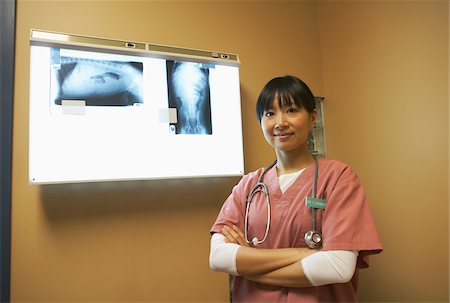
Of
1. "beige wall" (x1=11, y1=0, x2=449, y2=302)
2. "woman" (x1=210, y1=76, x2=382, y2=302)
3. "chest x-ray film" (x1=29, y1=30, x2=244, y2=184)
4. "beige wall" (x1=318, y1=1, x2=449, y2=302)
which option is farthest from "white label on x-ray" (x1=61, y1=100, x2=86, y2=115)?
"beige wall" (x1=318, y1=1, x2=449, y2=302)

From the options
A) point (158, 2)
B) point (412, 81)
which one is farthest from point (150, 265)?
point (412, 81)

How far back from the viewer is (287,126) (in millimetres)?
944

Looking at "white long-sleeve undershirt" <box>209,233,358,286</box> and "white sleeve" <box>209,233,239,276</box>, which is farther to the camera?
"white sleeve" <box>209,233,239,276</box>

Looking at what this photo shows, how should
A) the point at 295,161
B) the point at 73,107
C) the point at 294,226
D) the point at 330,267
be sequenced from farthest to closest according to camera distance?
the point at 73,107 → the point at 295,161 → the point at 294,226 → the point at 330,267

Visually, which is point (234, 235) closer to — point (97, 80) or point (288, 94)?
point (288, 94)

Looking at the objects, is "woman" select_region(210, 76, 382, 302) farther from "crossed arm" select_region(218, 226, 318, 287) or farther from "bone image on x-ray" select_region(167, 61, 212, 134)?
"bone image on x-ray" select_region(167, 61, 212, 134)

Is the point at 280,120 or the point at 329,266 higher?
the point at 280,120

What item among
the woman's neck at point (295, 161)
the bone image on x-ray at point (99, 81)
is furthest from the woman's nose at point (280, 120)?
the bone image on x-ray at point (99, 81)

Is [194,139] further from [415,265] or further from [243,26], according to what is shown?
[415,265]

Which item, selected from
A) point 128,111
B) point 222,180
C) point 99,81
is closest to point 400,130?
point 222,180

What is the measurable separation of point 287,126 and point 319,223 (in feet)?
1.00

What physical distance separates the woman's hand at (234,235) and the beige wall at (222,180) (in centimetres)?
48

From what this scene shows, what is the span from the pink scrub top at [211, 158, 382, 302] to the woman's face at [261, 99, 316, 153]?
0.32ft

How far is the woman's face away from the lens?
3.10 ft
